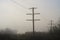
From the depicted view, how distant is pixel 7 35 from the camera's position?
12492mm

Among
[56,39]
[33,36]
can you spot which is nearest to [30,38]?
[33,36]

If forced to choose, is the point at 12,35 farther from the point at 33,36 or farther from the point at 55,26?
the point at 55,26

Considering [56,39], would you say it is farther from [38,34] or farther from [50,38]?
[38,34]

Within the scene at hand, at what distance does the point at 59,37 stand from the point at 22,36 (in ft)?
13.5

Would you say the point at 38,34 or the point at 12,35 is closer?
the point at 12,35

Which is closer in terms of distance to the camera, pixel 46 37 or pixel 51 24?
pixel 46 37

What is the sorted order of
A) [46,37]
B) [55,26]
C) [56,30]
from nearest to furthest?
[46,37]
[56,30]
[55,26]

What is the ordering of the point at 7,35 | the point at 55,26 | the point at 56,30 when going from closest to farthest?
the point at 7,35 → the point at 56,30 → the point at 55,26

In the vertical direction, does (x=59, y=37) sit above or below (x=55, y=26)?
below

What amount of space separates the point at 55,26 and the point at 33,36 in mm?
4508

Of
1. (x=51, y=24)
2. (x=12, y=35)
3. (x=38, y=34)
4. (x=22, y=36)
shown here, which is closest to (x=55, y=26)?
(x=51, y=24)

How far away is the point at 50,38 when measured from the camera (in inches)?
579

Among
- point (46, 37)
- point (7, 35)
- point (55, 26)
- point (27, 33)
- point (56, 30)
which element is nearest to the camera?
point (7, 35)

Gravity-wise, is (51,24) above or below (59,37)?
above
